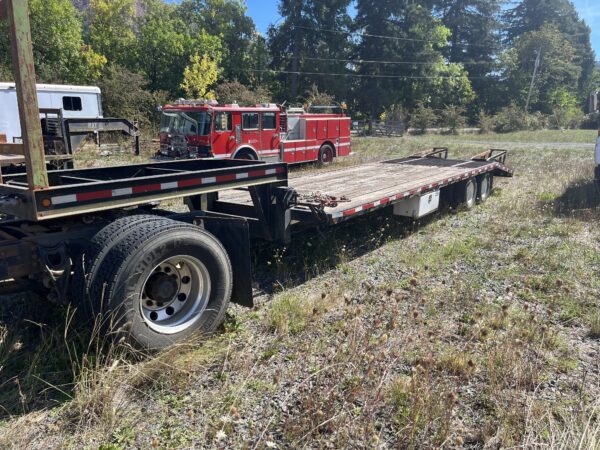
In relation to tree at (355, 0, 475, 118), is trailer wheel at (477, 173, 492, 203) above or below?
below

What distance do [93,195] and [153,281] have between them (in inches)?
31.1

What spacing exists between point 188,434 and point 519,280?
4227 millimetres

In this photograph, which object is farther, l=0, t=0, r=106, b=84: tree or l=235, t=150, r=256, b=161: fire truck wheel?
l=0, t=0, r=106, b=84: tree

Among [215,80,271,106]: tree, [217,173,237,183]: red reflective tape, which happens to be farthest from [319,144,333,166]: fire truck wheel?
[215,80,271,106]: tree

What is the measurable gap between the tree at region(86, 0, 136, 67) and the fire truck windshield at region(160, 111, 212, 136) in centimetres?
2655

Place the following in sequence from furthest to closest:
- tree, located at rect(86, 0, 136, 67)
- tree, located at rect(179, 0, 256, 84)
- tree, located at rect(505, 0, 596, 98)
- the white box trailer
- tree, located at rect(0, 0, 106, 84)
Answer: tree, located at rect(505, 0, 596, 98)
tree, located at rect(179, 0, 256, 84)
tree, located at rect(86, 0, 136, 67)
tree, located at rect(0, 0, 106, 84)
the white box trailer

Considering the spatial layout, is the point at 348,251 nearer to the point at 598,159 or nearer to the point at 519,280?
the point at 519,280

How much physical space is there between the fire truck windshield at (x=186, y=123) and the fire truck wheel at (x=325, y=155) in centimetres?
505

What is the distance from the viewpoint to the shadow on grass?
8.63 m

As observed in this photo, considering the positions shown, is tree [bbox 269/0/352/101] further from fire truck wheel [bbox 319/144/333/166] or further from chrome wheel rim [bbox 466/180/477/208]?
chrome wheel rim [bbox 466/180/477/208]

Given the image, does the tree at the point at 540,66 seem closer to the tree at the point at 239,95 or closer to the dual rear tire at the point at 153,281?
the tree at the point at 239,95

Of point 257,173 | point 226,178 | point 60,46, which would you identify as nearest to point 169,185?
point 226,178

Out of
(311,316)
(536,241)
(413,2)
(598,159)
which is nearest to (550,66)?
(413,2)

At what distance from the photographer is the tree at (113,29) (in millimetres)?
39156
